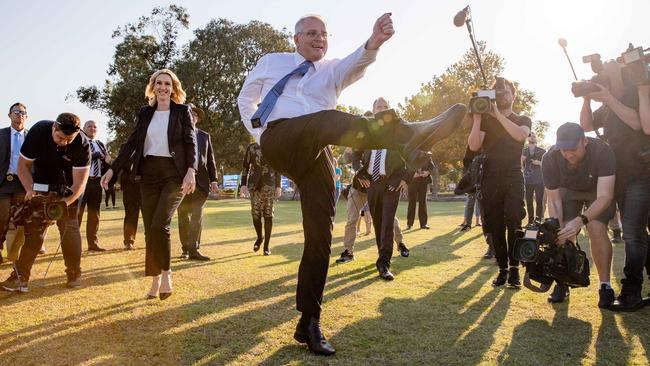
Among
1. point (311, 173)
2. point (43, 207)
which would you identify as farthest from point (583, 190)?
point (43, 207)

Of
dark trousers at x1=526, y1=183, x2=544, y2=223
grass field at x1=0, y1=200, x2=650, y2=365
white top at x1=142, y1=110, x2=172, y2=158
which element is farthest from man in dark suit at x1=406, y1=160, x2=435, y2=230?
white top at x1=142, y1=110, x2=172, y2=158

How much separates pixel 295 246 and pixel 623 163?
5.93 metres

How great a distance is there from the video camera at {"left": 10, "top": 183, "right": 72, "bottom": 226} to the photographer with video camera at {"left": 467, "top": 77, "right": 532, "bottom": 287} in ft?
14.4

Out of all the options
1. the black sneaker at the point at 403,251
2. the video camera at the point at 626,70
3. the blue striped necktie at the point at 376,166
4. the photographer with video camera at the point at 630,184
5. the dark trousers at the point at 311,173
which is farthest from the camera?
the black sneaker at the point at 403,251

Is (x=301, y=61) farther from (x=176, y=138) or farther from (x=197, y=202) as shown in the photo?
(x=197, y=202)

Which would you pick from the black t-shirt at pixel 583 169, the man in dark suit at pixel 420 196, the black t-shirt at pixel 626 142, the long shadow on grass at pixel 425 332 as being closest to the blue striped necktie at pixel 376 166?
the long shadow on grass at pixel 425 332

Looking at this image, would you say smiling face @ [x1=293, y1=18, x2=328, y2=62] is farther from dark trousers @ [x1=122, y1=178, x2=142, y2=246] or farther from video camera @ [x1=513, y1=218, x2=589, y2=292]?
dark trousers @ [x1=122, y1=178, x2=142, y2=246]

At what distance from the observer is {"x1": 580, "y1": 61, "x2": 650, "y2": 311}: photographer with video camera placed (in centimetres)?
430

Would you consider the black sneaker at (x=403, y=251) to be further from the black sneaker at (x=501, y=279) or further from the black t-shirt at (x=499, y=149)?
the black t-shirt at (x=499, y=149)

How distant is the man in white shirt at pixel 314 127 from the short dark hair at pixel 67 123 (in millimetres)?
2314

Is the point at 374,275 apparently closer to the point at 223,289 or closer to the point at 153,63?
the point at 223,289

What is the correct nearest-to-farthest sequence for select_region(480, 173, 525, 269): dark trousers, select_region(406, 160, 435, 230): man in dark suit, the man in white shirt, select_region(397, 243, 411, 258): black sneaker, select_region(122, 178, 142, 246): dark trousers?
1. the man in white shirt
2. select_region(480, 173, 525, 269): dark trousers
3. select_region(397, 243, 411, 258): black sneaker
4. select_region(122, 178, 142, 246): dark trousers
5. select_region(406, 160, 435, 230): man in dark suit

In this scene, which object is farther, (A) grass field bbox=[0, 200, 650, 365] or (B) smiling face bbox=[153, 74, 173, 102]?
(B) smiling face bbox=[153, 74, 173, 102]

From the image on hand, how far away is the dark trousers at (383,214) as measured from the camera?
19.7ft
